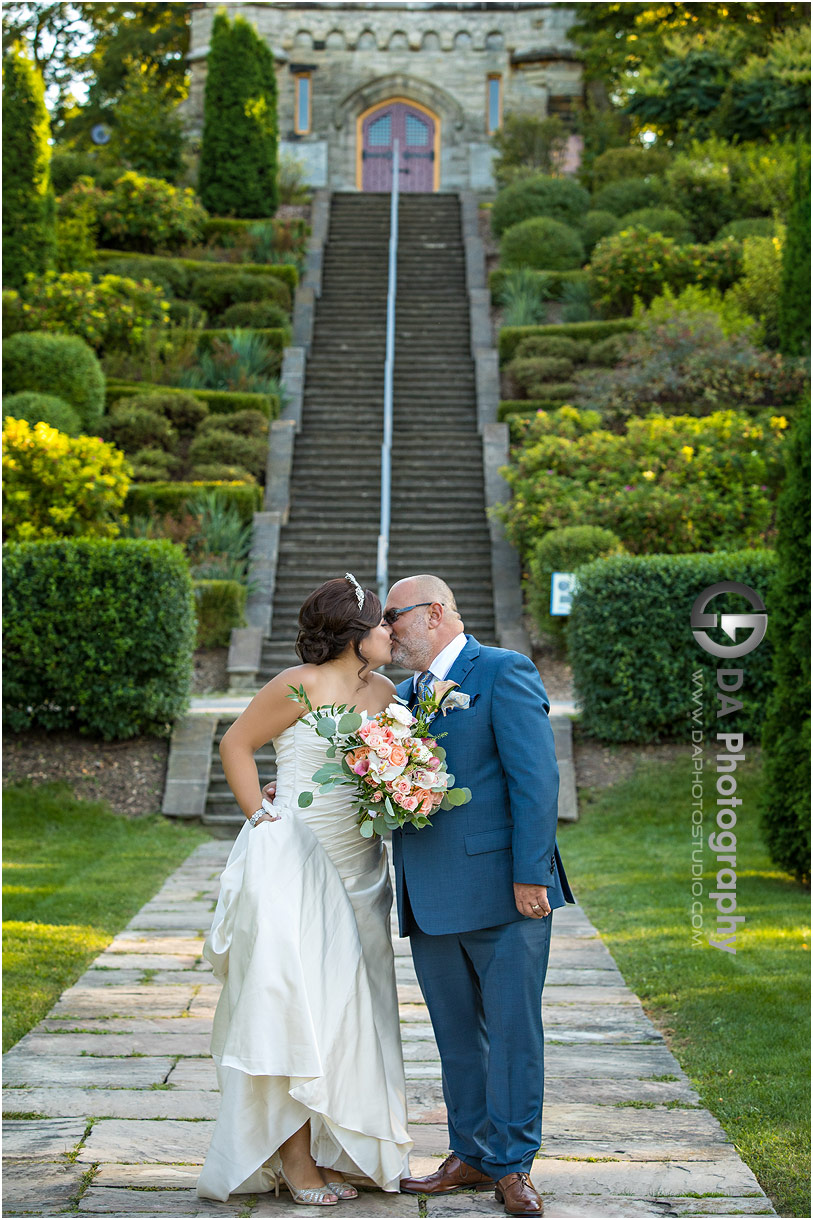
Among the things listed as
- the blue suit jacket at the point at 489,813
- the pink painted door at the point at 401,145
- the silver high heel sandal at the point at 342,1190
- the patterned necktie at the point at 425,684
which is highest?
the pink painted door at the point at 401,145

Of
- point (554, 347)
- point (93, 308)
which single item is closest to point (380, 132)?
point (554, 347)

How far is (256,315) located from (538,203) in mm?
6033

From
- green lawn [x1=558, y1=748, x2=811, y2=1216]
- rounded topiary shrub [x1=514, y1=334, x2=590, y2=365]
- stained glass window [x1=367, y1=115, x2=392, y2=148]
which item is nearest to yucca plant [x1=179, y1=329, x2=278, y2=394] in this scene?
rounded topiary shrub [x1=514, y1=334, x2=590, y2=365]

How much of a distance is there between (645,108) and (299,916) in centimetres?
2275

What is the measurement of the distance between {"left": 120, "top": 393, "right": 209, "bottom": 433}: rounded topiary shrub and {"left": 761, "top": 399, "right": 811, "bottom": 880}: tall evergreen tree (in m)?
8.96

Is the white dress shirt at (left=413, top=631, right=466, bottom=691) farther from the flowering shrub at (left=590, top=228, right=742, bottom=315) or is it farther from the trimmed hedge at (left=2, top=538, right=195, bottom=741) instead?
the flowering shrub at (left=590, top=228, right=742, bottom=315)

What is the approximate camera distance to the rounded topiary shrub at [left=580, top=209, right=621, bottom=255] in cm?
1928

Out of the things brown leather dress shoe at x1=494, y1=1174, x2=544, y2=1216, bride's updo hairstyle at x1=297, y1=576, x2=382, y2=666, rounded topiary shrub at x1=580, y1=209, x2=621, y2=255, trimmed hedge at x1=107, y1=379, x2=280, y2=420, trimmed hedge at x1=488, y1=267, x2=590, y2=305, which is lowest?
brown leather dress shoe at x1=494, y1=1174, x2=544, y2=1216

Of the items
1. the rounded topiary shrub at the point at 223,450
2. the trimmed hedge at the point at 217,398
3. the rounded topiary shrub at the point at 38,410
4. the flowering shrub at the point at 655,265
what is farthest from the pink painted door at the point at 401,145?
the rounded topiary shrub at the point at 38,410

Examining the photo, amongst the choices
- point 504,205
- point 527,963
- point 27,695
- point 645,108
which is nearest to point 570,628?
point 27,695

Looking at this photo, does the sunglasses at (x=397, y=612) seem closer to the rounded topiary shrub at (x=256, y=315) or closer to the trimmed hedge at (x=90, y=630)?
the trimmed hedge at (x=90, y=630)

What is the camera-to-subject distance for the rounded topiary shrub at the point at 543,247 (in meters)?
18.7

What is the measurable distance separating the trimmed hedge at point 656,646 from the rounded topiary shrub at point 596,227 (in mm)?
11591

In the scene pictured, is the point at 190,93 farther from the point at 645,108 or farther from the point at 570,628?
the point at 570,628
